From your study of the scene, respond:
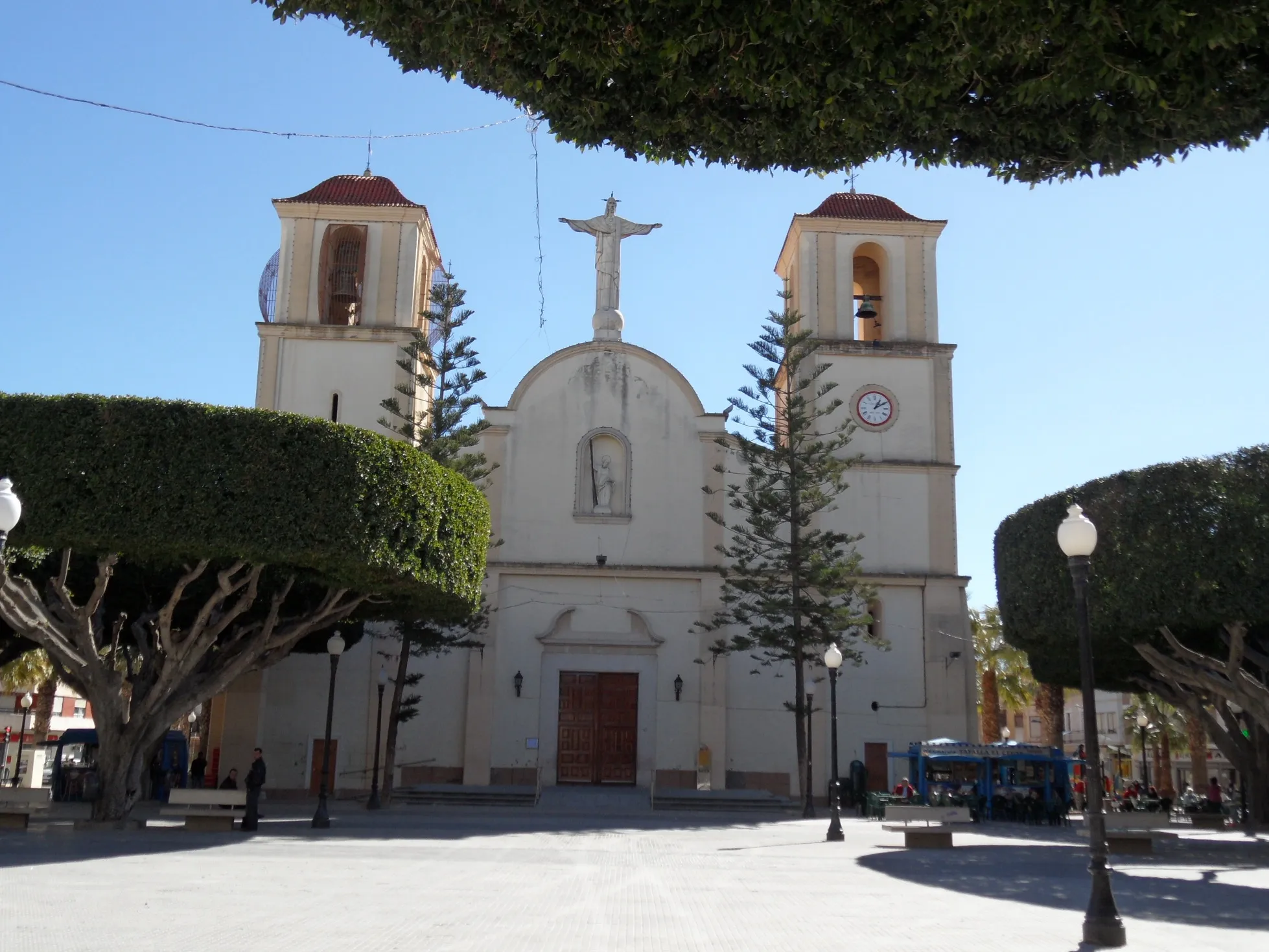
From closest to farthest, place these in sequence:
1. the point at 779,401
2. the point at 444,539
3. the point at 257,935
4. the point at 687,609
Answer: the point at 257,935
the point at 444,539
the point at 687,609
the point at 779,401

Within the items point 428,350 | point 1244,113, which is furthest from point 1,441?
point 1244,113

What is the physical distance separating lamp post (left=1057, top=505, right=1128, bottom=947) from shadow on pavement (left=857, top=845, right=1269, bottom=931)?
152cm

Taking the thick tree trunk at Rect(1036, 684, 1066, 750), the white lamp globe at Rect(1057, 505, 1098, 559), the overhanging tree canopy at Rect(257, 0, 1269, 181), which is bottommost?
the thick tree trunk at Rect(1036, 684, 1066, 750)

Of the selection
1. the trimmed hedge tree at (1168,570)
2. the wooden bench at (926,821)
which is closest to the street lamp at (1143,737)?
the trimmed hedge tree at (1168,570)

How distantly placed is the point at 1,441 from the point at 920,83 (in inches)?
561

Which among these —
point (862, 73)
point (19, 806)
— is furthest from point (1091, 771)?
point (19, 806)

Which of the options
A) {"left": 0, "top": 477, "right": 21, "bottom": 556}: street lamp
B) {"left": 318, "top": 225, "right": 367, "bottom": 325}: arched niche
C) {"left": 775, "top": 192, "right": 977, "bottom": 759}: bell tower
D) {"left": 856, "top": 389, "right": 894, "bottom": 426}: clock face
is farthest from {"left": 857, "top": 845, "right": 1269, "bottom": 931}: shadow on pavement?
{"left": 318, "top": 225, "right": 367, "bottom": 325}: arched niche

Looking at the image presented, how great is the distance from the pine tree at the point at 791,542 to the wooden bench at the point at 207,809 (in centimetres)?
1229

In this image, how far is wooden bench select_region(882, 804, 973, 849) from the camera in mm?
17828

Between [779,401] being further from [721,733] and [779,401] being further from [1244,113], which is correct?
[1244,113]

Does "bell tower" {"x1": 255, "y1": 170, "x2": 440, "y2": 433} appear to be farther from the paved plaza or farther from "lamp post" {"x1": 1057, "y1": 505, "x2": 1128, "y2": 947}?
"lamp post" {"x1": 1057, "y1": 505, "x2": 1128, "y2": 947}

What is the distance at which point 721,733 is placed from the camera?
28172 millimetres

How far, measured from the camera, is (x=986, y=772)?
27.0 m

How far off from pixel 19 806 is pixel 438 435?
1194cm
